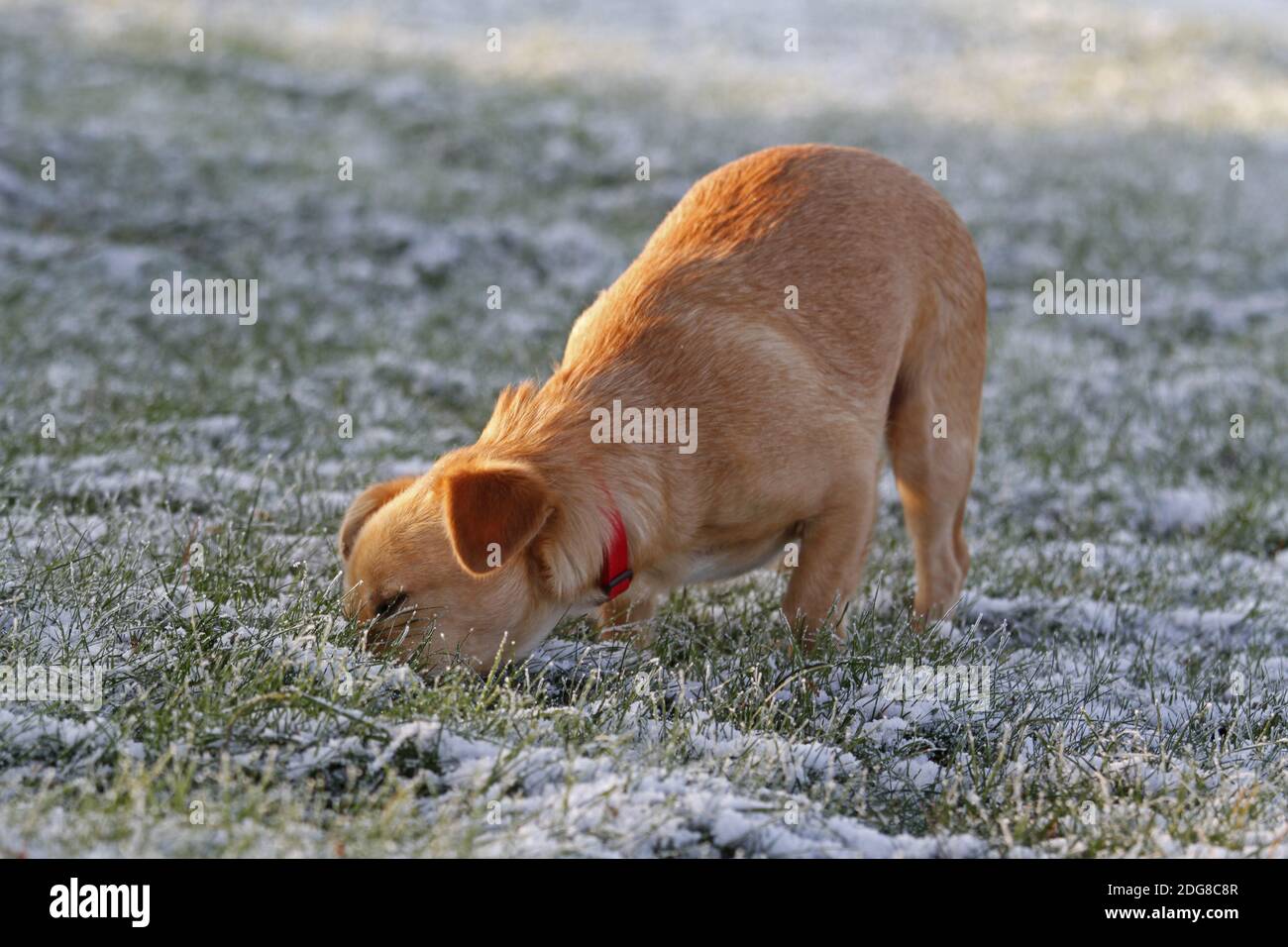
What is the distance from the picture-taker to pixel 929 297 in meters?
4.84

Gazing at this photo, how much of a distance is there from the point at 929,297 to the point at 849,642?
1543 millimetres

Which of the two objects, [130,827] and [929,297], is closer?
[130,827]

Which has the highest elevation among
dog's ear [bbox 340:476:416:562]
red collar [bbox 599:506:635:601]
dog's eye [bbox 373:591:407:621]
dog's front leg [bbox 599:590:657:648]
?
dog's ear [bbox 340:476:416:562]

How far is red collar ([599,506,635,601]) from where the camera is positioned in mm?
3664

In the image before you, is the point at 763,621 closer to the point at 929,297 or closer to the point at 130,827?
the point at 929,297

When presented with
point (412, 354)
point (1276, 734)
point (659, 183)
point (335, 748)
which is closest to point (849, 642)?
point (1276, 734)

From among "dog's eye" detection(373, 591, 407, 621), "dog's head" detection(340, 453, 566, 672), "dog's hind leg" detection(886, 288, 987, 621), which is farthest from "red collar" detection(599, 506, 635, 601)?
"dog's hind leg" detection(886, 288, 987, 621)

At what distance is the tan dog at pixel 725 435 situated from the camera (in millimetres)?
3531

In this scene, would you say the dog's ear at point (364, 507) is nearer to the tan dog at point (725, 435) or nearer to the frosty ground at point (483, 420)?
the tan dog at point (725, 435)

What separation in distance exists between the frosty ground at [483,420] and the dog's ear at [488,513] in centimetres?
37

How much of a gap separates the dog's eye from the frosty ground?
0.14 meters

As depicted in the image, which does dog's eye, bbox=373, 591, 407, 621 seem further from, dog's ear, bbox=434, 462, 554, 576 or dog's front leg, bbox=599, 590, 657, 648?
dog's front leg, bbox=599, 590, 657, 648

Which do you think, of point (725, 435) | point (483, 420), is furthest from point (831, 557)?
point (483, 420)

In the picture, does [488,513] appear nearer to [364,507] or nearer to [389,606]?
[389,606]
